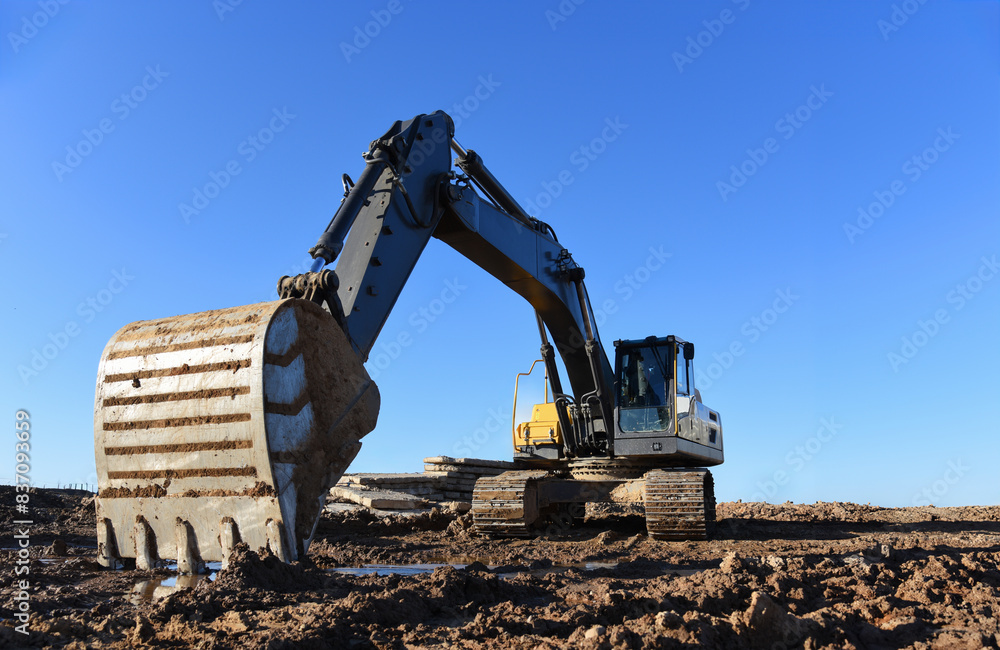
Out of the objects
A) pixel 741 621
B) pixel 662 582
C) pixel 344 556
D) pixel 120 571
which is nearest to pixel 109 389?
pixel 120 571

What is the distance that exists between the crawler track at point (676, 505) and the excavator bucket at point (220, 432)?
4418mm

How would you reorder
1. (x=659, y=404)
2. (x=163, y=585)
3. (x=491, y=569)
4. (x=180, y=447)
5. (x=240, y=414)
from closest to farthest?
(x=240, y=414)
(x=163, y=585)
(x=180, y=447)
(x=491, y=569)
(x=659, y=404)

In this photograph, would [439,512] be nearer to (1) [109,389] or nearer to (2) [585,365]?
(2) [585,365]

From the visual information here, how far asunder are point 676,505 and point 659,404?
1.44 meters

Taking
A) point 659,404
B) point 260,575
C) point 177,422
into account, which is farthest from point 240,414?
point 659,404

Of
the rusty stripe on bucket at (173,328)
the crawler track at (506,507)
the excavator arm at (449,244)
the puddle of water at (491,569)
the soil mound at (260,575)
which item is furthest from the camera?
the crawler track at (506,507)

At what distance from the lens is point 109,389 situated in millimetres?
5102

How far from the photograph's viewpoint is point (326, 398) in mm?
5184

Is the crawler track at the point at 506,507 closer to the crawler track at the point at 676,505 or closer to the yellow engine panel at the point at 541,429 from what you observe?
the yellow engine panel at the point at 541,429

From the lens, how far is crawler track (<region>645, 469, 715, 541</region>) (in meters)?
8.24

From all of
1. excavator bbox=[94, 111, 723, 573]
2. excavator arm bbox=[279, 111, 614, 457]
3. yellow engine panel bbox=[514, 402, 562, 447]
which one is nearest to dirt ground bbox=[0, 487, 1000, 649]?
excavator bbox=[94, 111, 723, 573]

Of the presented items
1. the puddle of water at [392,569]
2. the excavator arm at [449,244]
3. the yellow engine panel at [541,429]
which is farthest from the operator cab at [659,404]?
the puddle of water at [392,569]

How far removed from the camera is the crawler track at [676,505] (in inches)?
324

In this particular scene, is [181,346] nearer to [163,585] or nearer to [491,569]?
[163,585]
